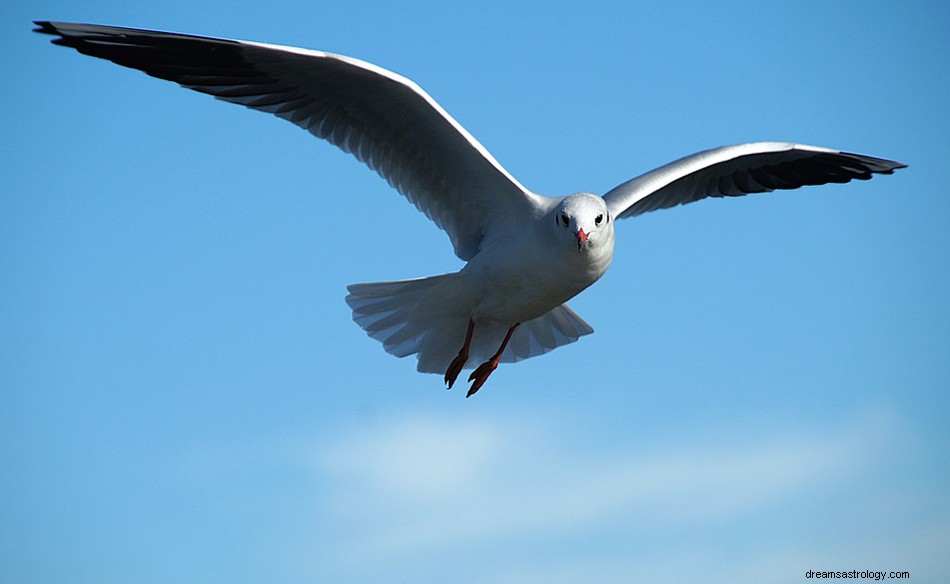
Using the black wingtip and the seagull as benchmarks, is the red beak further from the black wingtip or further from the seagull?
the black wingtip

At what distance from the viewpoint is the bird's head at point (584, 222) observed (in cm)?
754

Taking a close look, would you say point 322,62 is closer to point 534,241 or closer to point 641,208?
point 534,241

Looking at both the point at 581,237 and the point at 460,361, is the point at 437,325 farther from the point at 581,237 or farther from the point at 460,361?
the point at 581,237

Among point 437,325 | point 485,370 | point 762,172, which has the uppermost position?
point 762,172

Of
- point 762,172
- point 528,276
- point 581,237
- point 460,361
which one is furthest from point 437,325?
point 762,172

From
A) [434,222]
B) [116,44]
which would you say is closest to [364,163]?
[434,222]

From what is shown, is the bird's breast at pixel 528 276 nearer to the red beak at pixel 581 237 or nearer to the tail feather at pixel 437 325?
the red beak at pixel 581 237

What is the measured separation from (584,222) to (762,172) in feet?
10.4

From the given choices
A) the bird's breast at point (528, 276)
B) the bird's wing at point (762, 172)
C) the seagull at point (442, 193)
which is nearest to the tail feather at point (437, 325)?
the seagull at point (442, 193)

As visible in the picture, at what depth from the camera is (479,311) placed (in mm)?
8695

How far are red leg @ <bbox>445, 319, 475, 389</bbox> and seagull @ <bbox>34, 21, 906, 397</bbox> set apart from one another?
11 mm

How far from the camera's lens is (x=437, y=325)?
9.10m

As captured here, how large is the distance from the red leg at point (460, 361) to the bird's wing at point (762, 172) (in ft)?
5.25

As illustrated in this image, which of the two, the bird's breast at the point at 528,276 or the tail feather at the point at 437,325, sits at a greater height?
the tail feather at the point at 437,325
